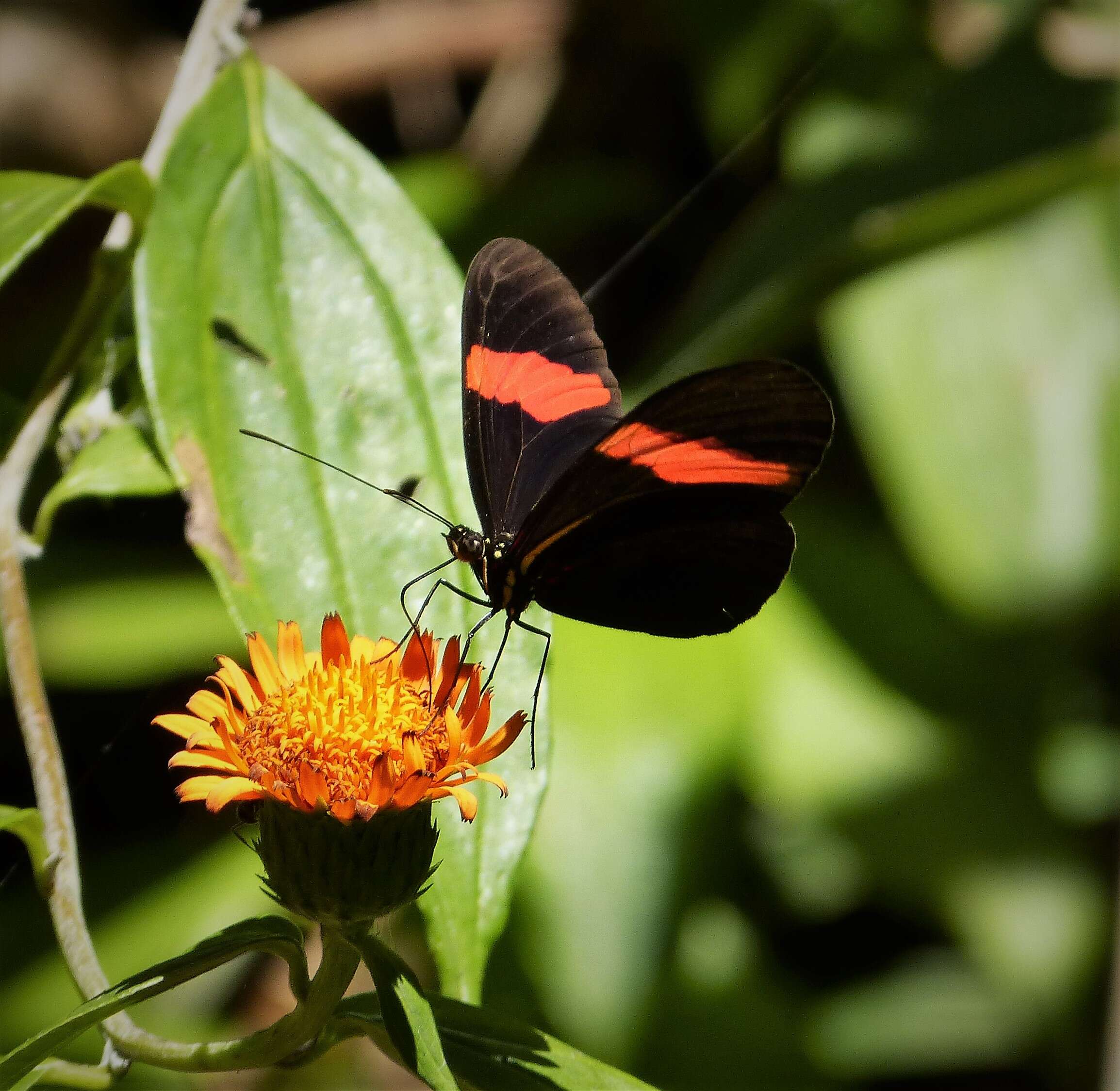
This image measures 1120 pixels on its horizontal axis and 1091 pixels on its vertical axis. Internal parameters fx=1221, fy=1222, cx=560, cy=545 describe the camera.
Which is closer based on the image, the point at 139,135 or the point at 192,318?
the point at 192,318

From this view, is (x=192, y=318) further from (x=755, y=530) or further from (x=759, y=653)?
(x=759, y=653)

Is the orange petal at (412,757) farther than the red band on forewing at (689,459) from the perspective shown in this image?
No

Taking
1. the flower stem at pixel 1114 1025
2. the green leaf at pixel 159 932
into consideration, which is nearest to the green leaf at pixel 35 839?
the green leaf at pixel 159 932

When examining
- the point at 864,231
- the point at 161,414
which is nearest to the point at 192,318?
the point at 161,414

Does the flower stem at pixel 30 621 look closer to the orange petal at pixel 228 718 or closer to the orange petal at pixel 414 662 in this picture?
the orange petal at pixel 228 718

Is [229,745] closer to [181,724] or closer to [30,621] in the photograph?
[181,724]

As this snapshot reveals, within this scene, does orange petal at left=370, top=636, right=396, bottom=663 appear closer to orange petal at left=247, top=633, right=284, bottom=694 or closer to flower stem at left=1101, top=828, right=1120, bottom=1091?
orange petal at left=247, top=633, right=284, bottom=694
